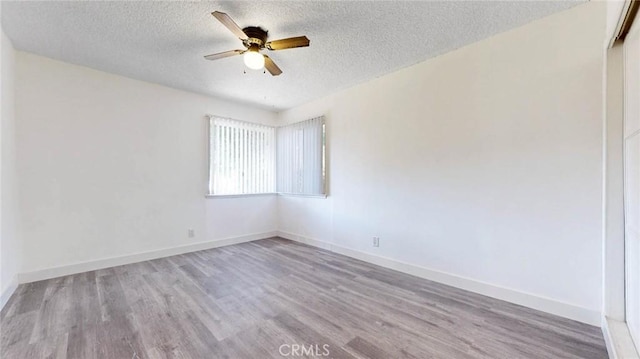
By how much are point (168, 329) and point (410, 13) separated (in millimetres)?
3248

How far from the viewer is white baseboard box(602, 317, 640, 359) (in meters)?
1.53

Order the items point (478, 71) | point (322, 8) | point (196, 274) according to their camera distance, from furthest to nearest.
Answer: point (196, 274) → point (478, 71) → point (322, 8)

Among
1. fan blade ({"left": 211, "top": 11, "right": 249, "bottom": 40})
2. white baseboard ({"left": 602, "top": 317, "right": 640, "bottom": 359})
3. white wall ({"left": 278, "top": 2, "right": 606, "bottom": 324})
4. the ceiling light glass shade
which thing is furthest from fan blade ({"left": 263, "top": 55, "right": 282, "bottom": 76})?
white baseboard ({"left": 602, "top": 317, "right": 640, "bottom": 359})

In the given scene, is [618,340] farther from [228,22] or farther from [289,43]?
[228,22]

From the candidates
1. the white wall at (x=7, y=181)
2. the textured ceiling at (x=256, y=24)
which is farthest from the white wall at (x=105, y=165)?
the textured ceiling at (x=256, y=24)

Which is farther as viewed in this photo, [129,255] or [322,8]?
[129,255]

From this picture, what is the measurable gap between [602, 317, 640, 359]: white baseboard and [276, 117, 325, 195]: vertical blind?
10.8 feet

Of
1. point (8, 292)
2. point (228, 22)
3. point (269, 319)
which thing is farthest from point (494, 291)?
point (8, 292)

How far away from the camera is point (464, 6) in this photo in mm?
2111

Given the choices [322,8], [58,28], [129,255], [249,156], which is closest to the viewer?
[322,8]

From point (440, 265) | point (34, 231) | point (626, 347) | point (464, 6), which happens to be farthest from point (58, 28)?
point (626, 347)

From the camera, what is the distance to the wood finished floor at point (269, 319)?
1.75 m

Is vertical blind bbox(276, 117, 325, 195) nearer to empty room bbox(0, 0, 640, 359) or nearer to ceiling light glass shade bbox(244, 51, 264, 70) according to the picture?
empty room bbox(0, 0, 640, 359)

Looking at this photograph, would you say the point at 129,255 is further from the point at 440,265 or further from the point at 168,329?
the point at 440,265
